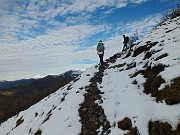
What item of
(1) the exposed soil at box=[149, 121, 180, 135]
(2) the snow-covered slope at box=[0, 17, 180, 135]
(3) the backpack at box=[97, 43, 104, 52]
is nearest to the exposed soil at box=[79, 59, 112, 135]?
(2) the snow-covered slope at box=[0, 17, 180, 135]

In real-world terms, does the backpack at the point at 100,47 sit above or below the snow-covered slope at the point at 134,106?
above

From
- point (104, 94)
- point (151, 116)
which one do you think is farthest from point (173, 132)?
point (104, 94)

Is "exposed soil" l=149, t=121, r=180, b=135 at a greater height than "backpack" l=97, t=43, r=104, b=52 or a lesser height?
lesser

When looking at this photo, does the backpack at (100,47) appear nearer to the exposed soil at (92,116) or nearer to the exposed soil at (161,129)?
the exposed soil at (92,116)

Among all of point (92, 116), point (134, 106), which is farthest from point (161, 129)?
point (92, 116)

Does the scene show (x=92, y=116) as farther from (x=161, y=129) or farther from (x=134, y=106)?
(x=161, y=129)

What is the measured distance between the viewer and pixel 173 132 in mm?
9312

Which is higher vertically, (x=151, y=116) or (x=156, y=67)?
(x=156, y=67)

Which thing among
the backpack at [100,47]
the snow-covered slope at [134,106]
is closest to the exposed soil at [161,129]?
the snow-covered slope at [134,106]

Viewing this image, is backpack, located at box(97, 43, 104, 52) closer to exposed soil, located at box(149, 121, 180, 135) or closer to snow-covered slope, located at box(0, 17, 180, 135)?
snow-covered slope, located at box(0, 17, 180, 135)

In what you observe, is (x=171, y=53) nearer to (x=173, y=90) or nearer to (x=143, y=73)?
(x=143, y=73)

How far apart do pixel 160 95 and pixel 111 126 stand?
306 cm

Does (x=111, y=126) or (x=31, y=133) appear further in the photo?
(x=31, y=133)

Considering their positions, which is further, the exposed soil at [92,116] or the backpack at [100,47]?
the backpack at [100,47]
